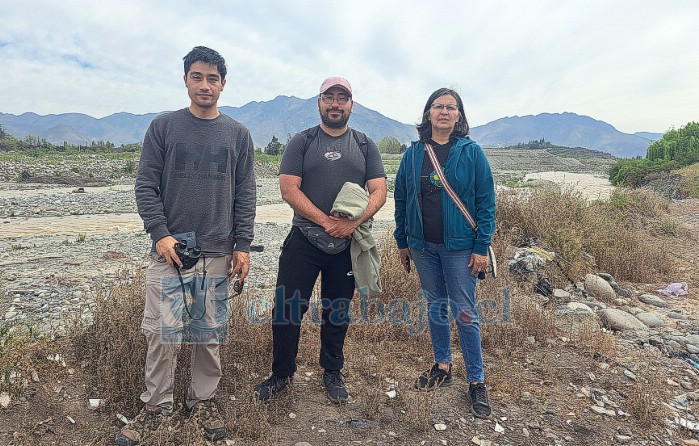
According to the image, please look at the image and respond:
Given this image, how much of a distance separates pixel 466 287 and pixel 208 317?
1.72 m

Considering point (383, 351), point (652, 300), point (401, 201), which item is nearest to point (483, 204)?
point (401, 201)

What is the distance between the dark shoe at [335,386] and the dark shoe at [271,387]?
0.28 m

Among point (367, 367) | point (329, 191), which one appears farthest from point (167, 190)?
point (367, 367)

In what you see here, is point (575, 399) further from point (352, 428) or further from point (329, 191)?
point (329, 191)

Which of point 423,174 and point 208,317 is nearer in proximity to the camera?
point 208,317

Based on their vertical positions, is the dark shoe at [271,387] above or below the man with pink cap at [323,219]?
below

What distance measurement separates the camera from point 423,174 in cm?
307

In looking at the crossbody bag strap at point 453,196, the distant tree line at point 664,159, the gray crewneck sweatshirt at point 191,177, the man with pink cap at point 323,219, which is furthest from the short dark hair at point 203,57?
the distant tree line at point 664,159

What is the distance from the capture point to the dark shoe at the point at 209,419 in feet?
8.67

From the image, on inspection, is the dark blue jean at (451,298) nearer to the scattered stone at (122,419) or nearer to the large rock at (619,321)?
the scattered stone at (122,419)

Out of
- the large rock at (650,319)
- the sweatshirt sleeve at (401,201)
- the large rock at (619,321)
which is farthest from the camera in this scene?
the large rock at (650,319)

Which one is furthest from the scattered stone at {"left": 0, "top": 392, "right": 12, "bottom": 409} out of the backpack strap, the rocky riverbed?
the backpack strap

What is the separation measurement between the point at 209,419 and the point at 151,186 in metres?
1.46

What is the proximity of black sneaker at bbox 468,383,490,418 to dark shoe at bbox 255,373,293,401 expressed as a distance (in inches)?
52.1
